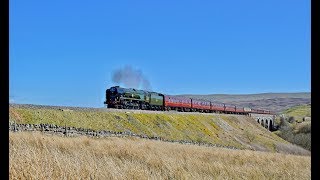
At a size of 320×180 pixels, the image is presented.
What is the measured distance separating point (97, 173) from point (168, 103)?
48764mm

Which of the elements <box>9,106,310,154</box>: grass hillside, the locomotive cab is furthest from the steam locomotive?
<box>9,106,310,154</box>: grass hillside

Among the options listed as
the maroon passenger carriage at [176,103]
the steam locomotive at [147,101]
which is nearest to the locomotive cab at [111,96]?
the steam locomotive at [147,101]

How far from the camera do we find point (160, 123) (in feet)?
145

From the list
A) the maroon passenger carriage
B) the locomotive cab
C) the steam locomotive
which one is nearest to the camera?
the locomotive cab

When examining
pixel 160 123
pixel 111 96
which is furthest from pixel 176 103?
pixel 111 96

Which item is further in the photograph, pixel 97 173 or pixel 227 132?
pixel 227 132

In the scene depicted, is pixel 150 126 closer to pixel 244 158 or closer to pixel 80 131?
pixel 80 131

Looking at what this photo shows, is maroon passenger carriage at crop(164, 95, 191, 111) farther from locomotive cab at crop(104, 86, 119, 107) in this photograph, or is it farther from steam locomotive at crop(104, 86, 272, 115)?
locomotive cab at crop(104, 86, 119, 107)

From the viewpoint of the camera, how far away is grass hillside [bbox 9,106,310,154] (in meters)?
33.0

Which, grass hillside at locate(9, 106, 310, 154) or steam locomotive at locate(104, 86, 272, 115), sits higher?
steam locomotive at locate(104, 86, 272, 115)

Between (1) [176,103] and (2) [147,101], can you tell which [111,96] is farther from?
(1) [176,103]

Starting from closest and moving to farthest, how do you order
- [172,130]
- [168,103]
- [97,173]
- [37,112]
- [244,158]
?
[97,173]
[244,158]
[37,112]
[172,130]
[168,103]
